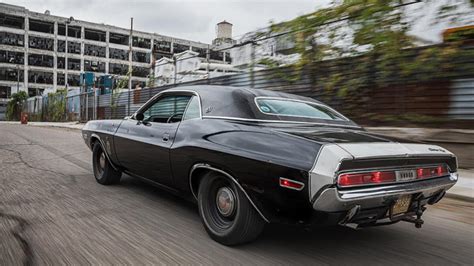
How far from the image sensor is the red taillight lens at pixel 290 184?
2.48m

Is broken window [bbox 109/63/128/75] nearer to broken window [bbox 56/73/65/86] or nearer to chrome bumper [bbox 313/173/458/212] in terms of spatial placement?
broken window [bbox 56/73/65/86]

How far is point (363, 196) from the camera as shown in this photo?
2.49 metres

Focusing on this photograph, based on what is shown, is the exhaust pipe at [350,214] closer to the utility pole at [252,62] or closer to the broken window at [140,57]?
the utility pole at [252,62]

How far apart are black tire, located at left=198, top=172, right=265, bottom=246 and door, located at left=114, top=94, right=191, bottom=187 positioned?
0.62 metres

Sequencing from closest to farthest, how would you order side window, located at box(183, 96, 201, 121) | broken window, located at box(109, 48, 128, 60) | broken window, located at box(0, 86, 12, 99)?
1. side window, located at box(183, 96, 201, 121)
2. broken window, located at box(0, 86, 12, 99)
3. broken window, located at box(109, 48, 128, 60)

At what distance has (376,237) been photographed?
3.42 metres

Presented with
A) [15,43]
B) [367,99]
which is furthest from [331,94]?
[15,43]

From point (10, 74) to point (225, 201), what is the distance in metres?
71.0

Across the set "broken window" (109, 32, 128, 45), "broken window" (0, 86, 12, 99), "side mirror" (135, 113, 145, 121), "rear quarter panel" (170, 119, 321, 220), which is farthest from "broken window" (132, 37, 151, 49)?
"rear quarter panel" (170, 119, 321, 220)

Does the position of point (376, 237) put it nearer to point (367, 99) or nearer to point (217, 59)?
point (367, 99)

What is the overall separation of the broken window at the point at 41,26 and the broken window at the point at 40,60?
15.9 ft

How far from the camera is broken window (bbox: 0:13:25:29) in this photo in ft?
204

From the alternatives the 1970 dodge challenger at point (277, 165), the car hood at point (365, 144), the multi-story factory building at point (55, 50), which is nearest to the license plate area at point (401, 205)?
the 1970 dodge challenger at point (277, 165)

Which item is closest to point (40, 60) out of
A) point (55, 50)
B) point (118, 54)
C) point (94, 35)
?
point (55, 50)
